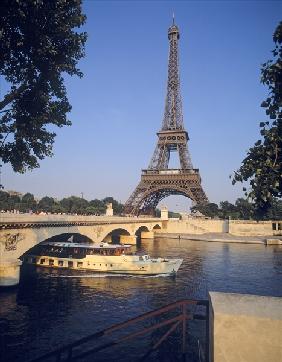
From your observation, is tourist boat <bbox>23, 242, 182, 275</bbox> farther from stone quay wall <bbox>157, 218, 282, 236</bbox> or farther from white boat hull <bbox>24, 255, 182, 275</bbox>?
stone quay wall <bbox>157, 218, 282, 236</bbox>

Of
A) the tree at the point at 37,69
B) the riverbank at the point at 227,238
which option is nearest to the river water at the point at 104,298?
the tree at the point at 37,69

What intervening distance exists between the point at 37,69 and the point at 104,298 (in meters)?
22.6

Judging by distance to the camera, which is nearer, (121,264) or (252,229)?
(121,264)

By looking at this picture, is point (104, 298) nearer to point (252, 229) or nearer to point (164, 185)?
point (164, 185)

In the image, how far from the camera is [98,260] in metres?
47.5

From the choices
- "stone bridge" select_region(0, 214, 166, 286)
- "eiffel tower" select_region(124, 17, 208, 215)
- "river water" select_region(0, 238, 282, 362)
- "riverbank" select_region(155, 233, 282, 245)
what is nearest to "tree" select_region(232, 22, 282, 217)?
"river water" select_region(0, 238, 282, 362)

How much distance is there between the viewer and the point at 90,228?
5234 centimetres

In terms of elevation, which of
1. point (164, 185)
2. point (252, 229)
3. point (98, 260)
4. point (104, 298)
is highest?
point (164, 185)

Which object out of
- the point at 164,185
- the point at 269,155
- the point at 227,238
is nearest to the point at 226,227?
the point at 227,238

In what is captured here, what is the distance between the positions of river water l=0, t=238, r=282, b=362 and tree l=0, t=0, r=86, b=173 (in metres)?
11.7

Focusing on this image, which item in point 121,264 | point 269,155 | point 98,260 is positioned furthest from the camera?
point 98,260

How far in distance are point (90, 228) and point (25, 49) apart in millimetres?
35632

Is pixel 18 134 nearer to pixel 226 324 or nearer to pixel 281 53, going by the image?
pixel 281 53

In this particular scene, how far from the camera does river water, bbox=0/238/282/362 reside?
847 inches
